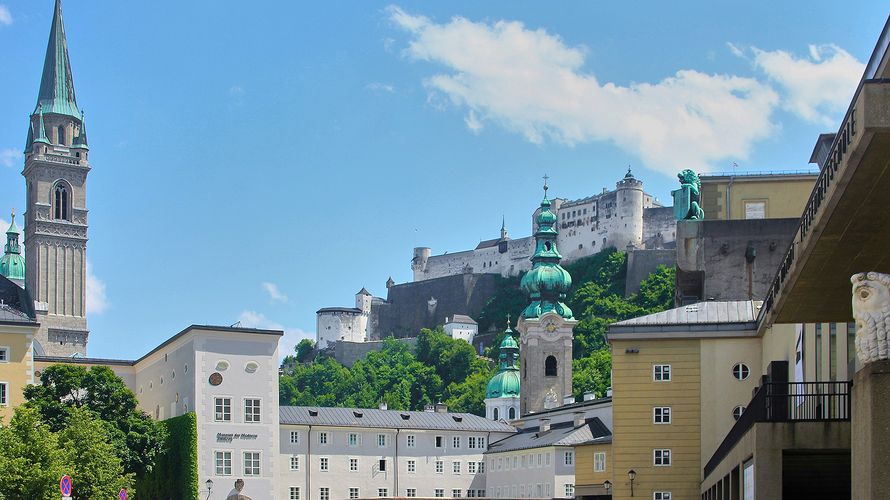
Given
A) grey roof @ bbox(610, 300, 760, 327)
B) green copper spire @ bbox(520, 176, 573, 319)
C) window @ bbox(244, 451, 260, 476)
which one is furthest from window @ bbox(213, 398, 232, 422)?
green copper spire @ bbox(520, 176, 573, 319)

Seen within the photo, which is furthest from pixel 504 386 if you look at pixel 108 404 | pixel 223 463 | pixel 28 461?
pixel 28 461

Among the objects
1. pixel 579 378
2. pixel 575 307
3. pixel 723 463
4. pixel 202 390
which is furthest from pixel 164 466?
pixel 575 307

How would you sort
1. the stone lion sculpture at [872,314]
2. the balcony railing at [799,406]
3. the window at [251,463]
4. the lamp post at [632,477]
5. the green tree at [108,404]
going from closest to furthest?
1. the stone lion sculpture at [872,314]
2. the balcony railing at [799,406]
3. the lamp post at [632,477]
4. the green tree at [108,404]
5. the window at [251,463]

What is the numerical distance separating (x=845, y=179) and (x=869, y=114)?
1.53m

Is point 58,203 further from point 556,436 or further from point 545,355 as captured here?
point 556,436

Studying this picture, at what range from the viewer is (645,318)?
47844 millimetres

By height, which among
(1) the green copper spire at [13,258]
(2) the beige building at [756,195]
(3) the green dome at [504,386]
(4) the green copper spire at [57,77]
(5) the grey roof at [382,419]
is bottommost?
(5) the grey roof at [382,419]

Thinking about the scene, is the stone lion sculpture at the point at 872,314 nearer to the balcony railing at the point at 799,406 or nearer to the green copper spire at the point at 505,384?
the balcony railing at the point at 799,406

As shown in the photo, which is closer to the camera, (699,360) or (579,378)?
(699,360)

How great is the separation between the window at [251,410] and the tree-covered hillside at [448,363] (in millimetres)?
88018

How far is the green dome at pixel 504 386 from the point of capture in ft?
475

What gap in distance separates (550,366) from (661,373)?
84.9 m

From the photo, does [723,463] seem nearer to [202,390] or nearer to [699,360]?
[699,360]

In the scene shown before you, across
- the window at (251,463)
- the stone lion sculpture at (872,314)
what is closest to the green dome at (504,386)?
the window at (251,463)
